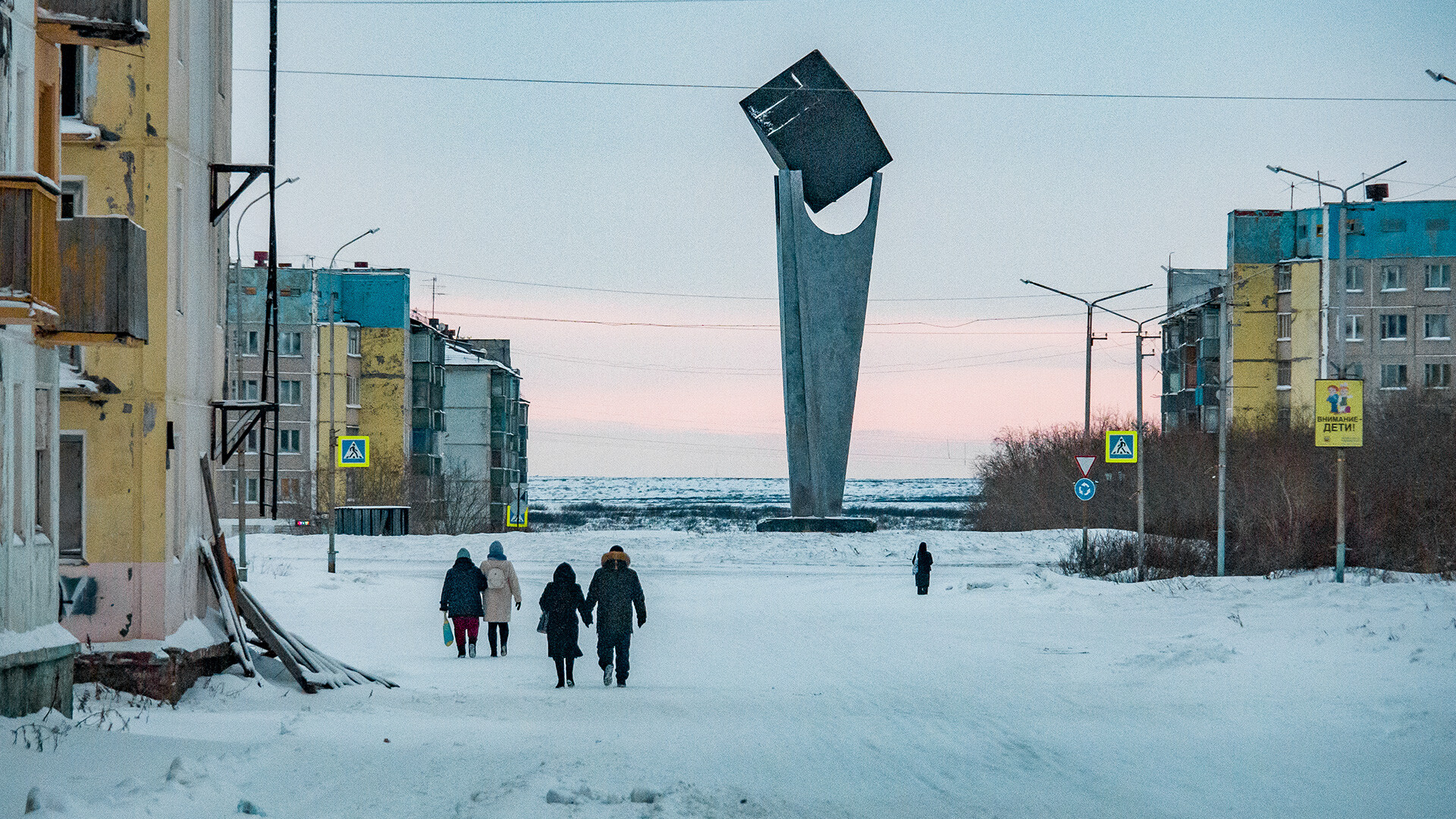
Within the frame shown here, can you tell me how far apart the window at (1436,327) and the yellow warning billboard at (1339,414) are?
2087 inches

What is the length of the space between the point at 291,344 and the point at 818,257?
39.7m

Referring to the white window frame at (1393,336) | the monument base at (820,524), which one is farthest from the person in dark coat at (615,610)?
the white window frame at (1393,336)

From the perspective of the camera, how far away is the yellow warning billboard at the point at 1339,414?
25.2m

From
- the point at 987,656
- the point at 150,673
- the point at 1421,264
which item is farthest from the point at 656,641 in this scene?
the point at 1421,264

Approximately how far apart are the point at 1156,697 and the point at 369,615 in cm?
1514

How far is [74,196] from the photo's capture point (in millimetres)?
15625

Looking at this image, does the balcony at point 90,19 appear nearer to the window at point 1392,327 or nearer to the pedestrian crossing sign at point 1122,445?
the pedestrian crossing sign at point 1122,445

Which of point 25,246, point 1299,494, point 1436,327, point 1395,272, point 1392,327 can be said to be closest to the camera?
point 25,246

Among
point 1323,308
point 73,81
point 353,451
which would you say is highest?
point 1323,308

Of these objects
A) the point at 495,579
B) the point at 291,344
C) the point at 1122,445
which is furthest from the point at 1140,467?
the point at 291,344

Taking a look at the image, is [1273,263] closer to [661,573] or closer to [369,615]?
[661,573]

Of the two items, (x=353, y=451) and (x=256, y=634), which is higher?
(x=353, y=451)

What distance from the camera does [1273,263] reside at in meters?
79.0

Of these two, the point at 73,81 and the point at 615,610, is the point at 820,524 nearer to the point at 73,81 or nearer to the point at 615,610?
the point at 615,610
